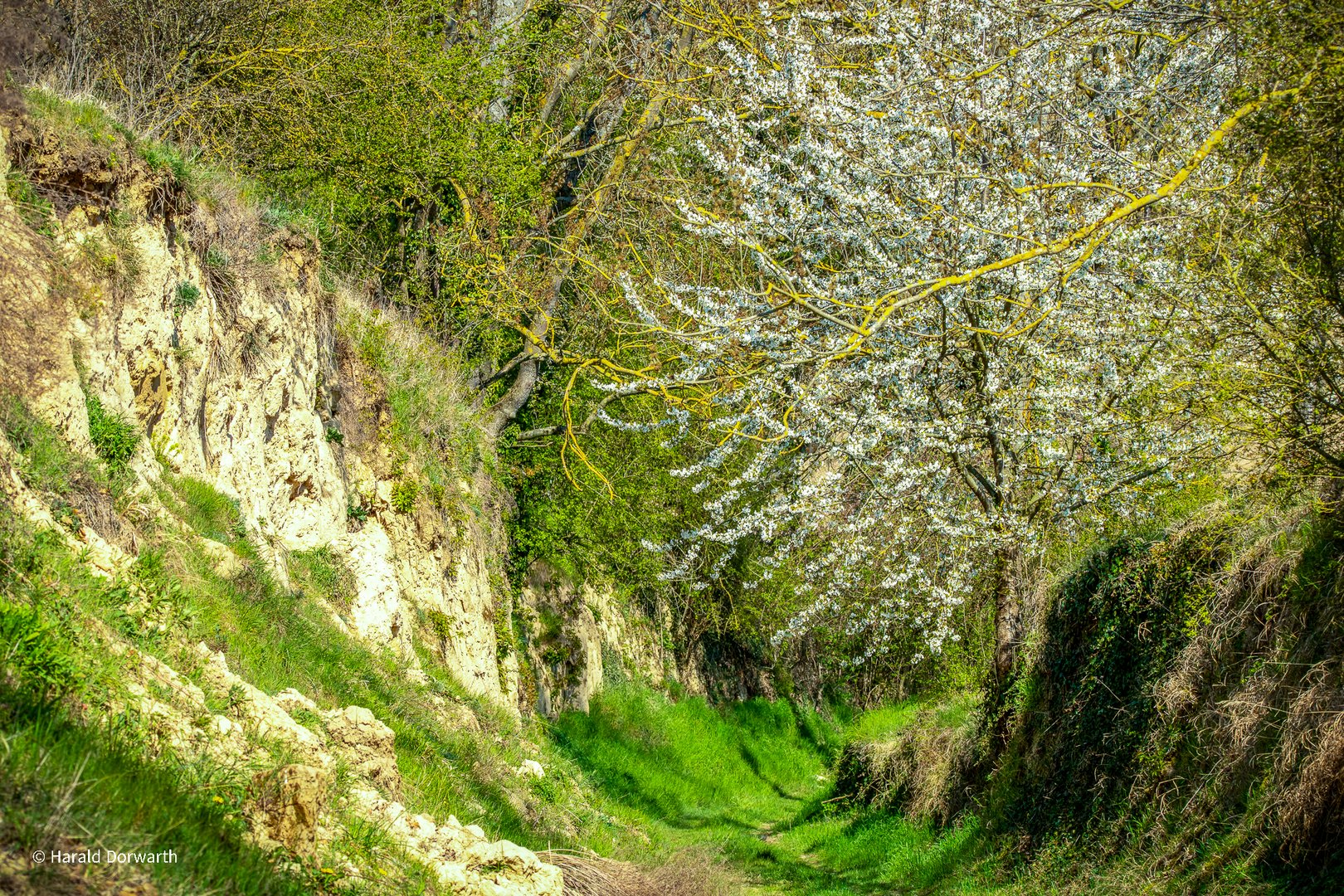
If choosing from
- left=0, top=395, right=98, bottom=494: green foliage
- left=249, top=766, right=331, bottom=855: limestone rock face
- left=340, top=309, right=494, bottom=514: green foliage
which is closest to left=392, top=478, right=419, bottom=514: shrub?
left=340, top=309, right=494, bottom=514: green foliage

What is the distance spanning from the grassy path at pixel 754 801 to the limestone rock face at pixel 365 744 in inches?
169

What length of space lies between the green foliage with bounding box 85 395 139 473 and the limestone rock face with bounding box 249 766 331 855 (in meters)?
2.82

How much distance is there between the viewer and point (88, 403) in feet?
20.5

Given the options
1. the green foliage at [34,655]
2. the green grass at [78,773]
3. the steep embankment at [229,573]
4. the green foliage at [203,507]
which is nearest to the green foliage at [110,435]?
the steep embankment at [229,573]

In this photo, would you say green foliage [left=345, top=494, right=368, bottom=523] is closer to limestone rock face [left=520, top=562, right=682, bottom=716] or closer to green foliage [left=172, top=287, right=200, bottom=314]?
green foliage [left=172, top=287, right=200, bottom=314]

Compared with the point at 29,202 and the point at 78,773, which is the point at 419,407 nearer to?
the point at 29,202

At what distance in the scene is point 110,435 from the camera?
6273 mm

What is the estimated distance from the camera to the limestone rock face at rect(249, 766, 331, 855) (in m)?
4.09

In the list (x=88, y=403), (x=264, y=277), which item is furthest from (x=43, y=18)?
(x=88, y=403)

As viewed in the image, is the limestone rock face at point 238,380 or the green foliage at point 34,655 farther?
the limestone rock face at point 238,380

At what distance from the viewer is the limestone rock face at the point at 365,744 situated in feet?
18.7

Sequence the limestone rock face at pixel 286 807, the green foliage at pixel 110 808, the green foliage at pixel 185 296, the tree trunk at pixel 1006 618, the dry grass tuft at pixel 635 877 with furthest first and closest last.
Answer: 1. the tree trunk at pixel 1006 618
2. the green foliage at pixel 185 296
3. the dry grass tuft at pixel 635 877
4. the limestone rock face at pixel 286 807
5. the green foliage at pixel 110 808

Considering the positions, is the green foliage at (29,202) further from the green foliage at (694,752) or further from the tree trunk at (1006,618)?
the green foliage at (694,752)

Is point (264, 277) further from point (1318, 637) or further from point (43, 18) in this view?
point (1318, 637)
